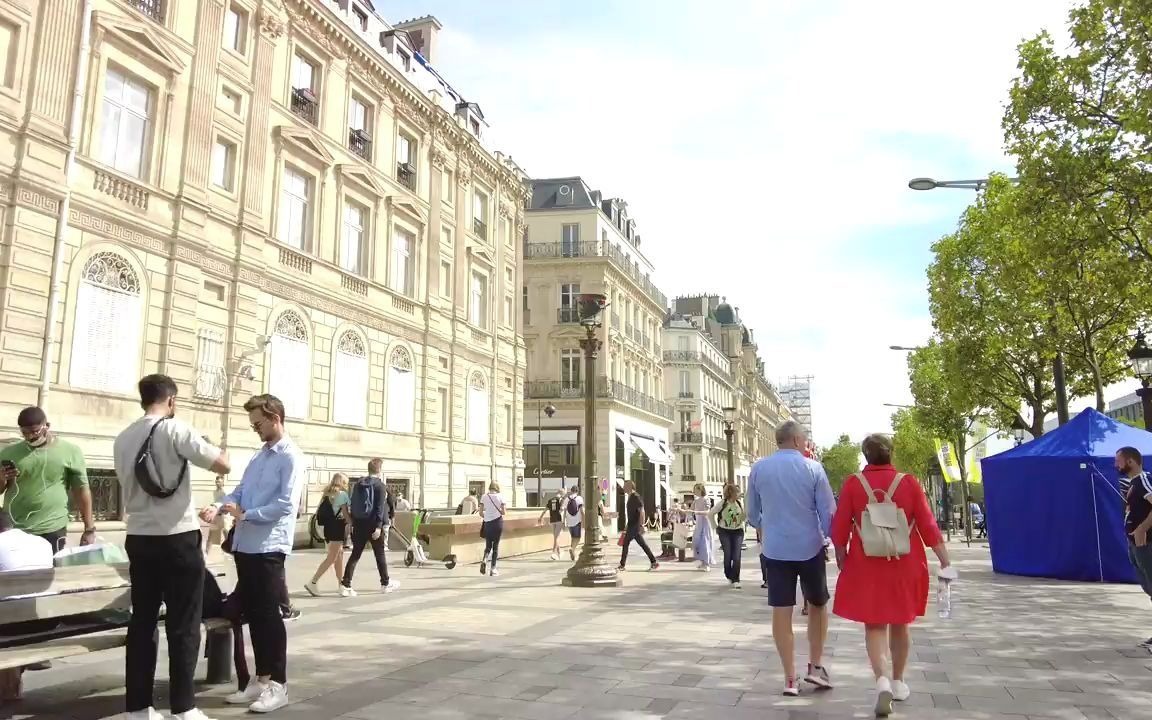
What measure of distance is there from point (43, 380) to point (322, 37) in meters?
12.7

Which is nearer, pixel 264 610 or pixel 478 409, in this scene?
pixel 264 610

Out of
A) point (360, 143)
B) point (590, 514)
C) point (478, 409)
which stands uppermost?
point (360, 143)

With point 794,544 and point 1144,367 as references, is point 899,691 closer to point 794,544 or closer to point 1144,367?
point 794,544

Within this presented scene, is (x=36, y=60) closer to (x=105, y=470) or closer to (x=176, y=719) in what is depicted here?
(x=105, y=470)

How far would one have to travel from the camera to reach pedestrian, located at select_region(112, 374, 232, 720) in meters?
4.21

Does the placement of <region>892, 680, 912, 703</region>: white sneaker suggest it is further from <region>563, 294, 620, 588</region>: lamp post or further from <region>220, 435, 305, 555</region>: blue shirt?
<region>563, 294, 620, 588</region>: lamp post

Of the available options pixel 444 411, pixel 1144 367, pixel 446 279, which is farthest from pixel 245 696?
pixel 446 279

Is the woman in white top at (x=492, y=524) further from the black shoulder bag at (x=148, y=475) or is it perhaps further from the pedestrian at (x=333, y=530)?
the black shoulder bag at (x=148, y=475)

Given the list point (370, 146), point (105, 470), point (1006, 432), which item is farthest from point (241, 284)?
point (1006, 432)

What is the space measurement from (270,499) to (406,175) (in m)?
22.7

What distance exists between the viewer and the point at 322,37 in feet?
72.5

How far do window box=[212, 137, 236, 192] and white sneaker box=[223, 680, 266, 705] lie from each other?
635 inches

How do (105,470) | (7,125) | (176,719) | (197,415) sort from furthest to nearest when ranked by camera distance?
1. (197,415)
2. (105,470)
3. (7,125)
4. (176,719)

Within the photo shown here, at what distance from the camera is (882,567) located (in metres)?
5.07
